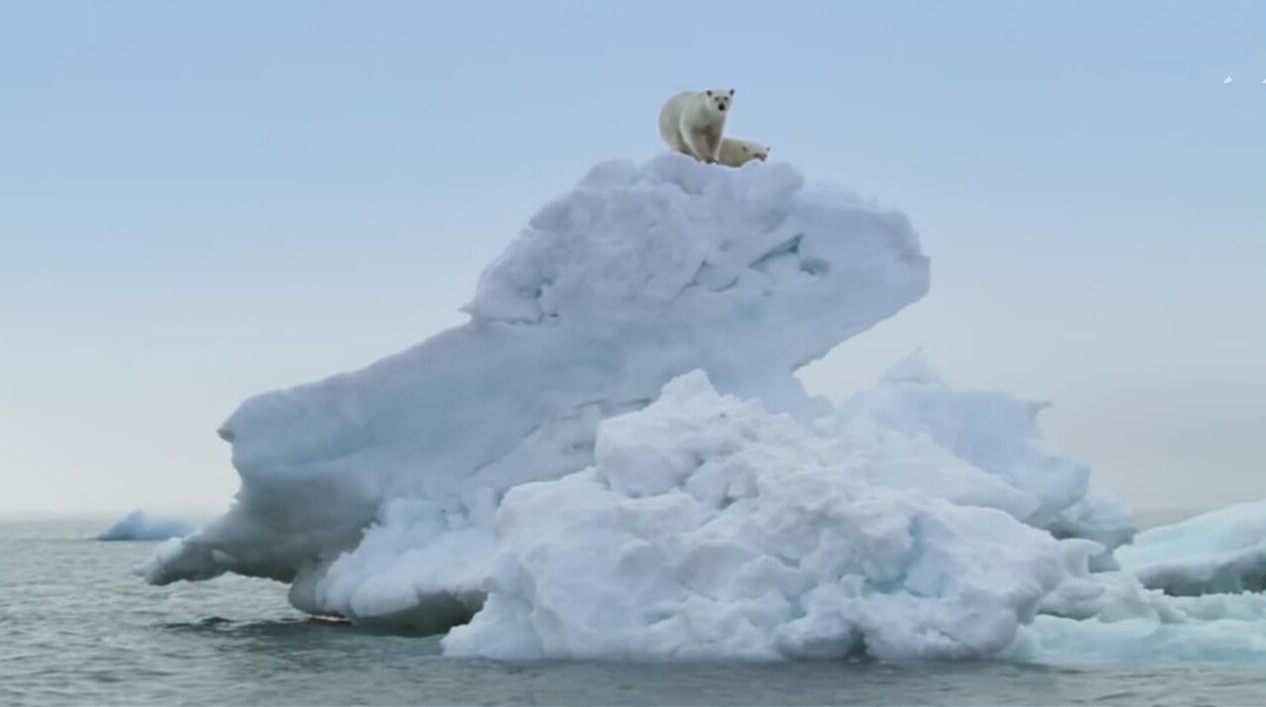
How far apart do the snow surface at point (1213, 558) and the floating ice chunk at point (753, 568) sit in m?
5.06

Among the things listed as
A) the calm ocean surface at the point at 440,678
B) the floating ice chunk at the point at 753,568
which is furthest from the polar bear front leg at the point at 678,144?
the calm ocean surface at the point at 440,678

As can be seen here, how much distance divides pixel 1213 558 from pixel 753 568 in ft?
25.6

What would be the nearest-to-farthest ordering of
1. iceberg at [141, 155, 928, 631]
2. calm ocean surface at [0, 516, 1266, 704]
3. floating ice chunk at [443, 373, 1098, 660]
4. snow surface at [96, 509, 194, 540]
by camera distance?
calm ocean surface at [0, 516, 1266, 704], floating ice chunk at [443, 373, 1098, 660], iceberg at [141, 155, 928, 631], snow surface at [96, 509, 194, 540]

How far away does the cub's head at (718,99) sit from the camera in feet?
57.0

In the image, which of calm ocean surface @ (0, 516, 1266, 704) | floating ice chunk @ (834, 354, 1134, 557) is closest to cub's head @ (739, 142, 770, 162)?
floating ice chunk @ (834, 354, 1134, 557)

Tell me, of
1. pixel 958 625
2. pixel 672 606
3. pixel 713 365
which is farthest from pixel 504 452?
pixel 958 625

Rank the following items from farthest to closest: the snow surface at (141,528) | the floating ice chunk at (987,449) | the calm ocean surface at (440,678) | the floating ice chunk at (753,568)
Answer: the snow surface at (141,528)
the floating ice chunk at (987,449)
the floating ice chunk at (753,568)
the calm ocean surface at (440,678)

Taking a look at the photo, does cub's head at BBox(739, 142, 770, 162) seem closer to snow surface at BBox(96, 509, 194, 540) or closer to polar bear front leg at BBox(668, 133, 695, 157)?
polar bear front leg at BBox(668, 133, 695, 157)

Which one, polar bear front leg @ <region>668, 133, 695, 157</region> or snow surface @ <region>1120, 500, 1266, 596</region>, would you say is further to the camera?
polar bear front leg @ <region>668, 133, 695, 157</region>

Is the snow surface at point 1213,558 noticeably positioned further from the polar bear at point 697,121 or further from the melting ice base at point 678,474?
the polar bear at point 697,121

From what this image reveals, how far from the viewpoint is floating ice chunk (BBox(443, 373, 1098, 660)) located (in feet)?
37.5

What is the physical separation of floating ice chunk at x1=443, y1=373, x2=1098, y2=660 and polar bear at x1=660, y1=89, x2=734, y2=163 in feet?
18.6

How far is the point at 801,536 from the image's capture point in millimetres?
11859

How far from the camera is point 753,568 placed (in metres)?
11.7
